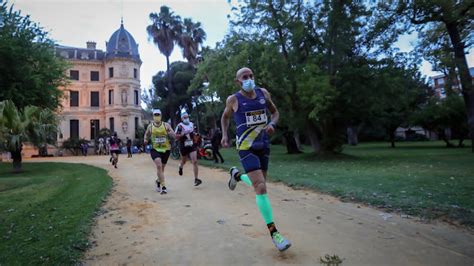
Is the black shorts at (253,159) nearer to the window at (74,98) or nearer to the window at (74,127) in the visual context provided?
the window at (74,127)

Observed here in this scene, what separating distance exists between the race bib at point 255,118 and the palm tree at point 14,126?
23.2ft

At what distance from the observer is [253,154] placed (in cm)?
473

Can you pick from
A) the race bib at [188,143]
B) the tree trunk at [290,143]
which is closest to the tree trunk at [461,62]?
the race bib at [188,143]

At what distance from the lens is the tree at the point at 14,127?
9523 millimetres

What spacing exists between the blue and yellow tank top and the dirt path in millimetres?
1212

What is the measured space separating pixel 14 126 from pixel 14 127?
0.35 metres

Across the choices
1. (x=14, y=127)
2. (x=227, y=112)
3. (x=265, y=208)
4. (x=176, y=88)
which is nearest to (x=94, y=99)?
(x=176, y=88)

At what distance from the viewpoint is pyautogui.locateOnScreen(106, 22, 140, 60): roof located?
5638cm

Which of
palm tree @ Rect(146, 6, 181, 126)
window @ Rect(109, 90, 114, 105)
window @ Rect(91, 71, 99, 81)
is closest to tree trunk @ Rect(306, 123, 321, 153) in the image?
palm tree @ Rect(146, 6, 181, 126)

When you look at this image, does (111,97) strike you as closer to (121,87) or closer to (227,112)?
(121,87)

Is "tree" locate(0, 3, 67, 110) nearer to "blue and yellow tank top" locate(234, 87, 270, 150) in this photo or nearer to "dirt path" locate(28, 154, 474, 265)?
"dirt path" locate(28, 154, 474, 265)

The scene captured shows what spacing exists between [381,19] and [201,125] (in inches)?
1632

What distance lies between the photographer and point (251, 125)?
189 inches

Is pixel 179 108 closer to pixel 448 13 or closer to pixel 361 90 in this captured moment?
pixel 361 90
